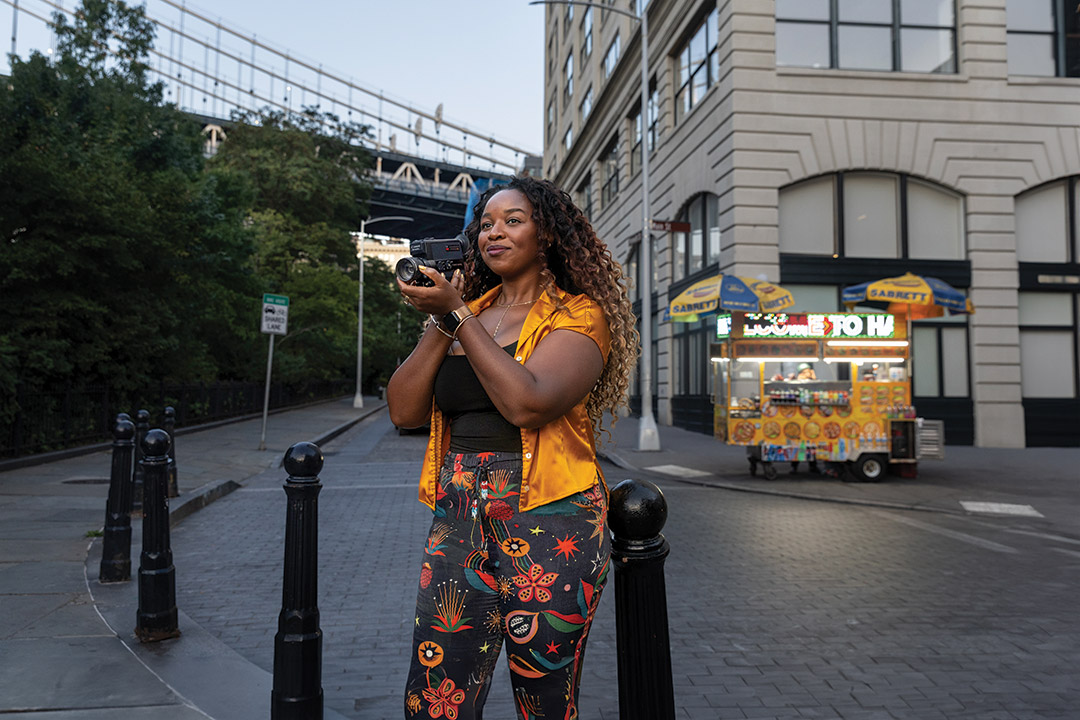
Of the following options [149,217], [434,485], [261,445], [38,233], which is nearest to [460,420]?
[434,485]

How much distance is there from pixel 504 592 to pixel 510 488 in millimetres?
255

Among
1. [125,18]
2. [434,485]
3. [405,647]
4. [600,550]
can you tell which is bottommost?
[405,647]

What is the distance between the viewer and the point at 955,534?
7559 mm

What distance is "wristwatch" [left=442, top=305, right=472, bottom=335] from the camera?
1.86 metres

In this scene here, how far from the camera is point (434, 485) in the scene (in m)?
2.08

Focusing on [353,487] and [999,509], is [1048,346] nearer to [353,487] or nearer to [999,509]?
[999,509]

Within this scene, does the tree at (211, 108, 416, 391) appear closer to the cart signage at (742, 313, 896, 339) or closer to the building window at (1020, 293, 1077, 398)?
the cart signage at (742, 313, 896, 339)

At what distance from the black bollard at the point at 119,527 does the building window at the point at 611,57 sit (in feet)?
89.6

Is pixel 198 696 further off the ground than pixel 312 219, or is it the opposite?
pixel 312 219

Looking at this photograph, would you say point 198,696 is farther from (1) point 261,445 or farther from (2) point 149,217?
(1) point 261,445

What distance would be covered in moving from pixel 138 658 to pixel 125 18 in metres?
23.7

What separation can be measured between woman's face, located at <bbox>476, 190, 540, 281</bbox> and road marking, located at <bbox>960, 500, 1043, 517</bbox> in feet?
28.1

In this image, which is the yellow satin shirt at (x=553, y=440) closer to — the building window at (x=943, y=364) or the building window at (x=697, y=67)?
the building window at (x=943, y=364)

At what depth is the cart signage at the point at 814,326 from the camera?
11.7 metres
